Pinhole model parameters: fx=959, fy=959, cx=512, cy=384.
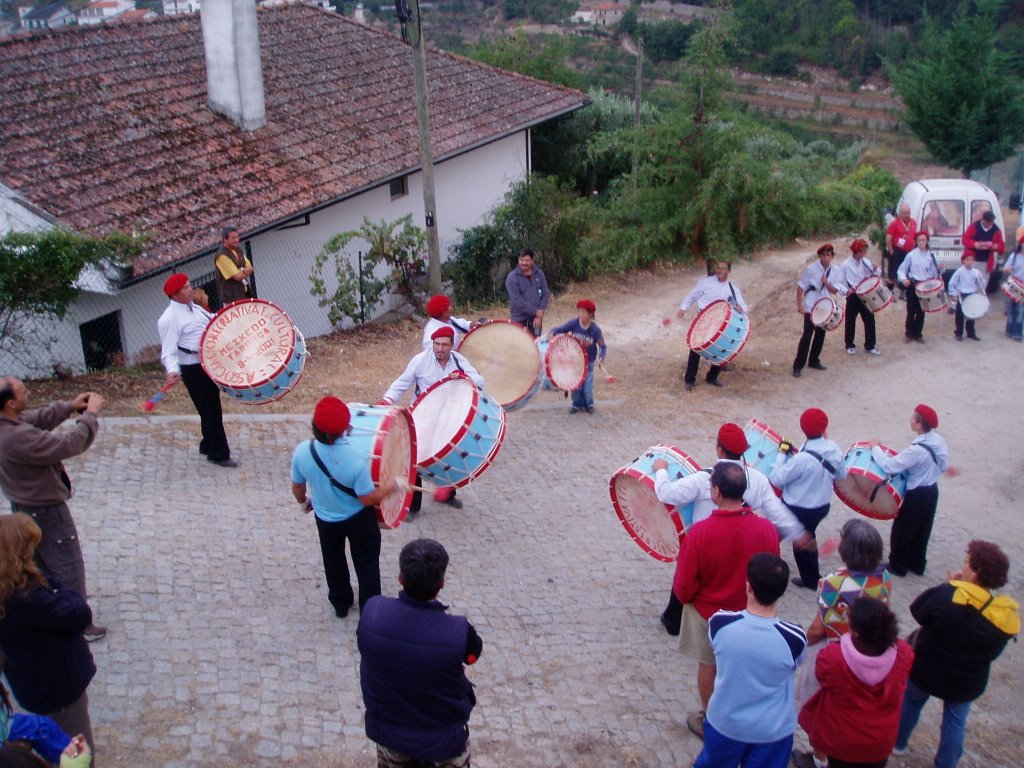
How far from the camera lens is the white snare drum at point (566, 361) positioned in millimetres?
10641

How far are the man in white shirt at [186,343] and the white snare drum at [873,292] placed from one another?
8317 mm

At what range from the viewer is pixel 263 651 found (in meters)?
6.29

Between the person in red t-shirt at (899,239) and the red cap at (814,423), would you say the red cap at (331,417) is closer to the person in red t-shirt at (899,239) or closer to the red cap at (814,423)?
the red cap at (814,423)

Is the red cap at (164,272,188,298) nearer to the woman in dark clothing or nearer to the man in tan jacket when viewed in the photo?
the man in tan jacket

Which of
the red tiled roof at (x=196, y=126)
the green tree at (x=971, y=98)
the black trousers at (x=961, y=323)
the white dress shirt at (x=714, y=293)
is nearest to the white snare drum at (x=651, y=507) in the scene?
the white dress shirt at (x=714, y=293)

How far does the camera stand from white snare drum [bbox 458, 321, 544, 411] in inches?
358

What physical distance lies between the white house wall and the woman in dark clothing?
24.6 feet

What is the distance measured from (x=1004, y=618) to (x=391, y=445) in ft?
12.1

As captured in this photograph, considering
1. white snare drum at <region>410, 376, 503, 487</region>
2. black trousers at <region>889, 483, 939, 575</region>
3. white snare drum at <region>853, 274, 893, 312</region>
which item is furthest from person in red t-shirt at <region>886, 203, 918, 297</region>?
white snare drum at <region>410, 376, 503, 487</region>

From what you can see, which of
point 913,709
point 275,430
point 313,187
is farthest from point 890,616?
point 313,187

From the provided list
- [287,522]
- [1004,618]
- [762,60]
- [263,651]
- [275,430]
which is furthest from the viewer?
[762,60]

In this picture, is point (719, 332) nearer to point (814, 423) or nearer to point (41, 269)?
point (814, 423)

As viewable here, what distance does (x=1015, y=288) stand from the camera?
13469 millimetres

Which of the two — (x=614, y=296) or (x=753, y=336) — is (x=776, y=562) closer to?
(x=753, y=336)
